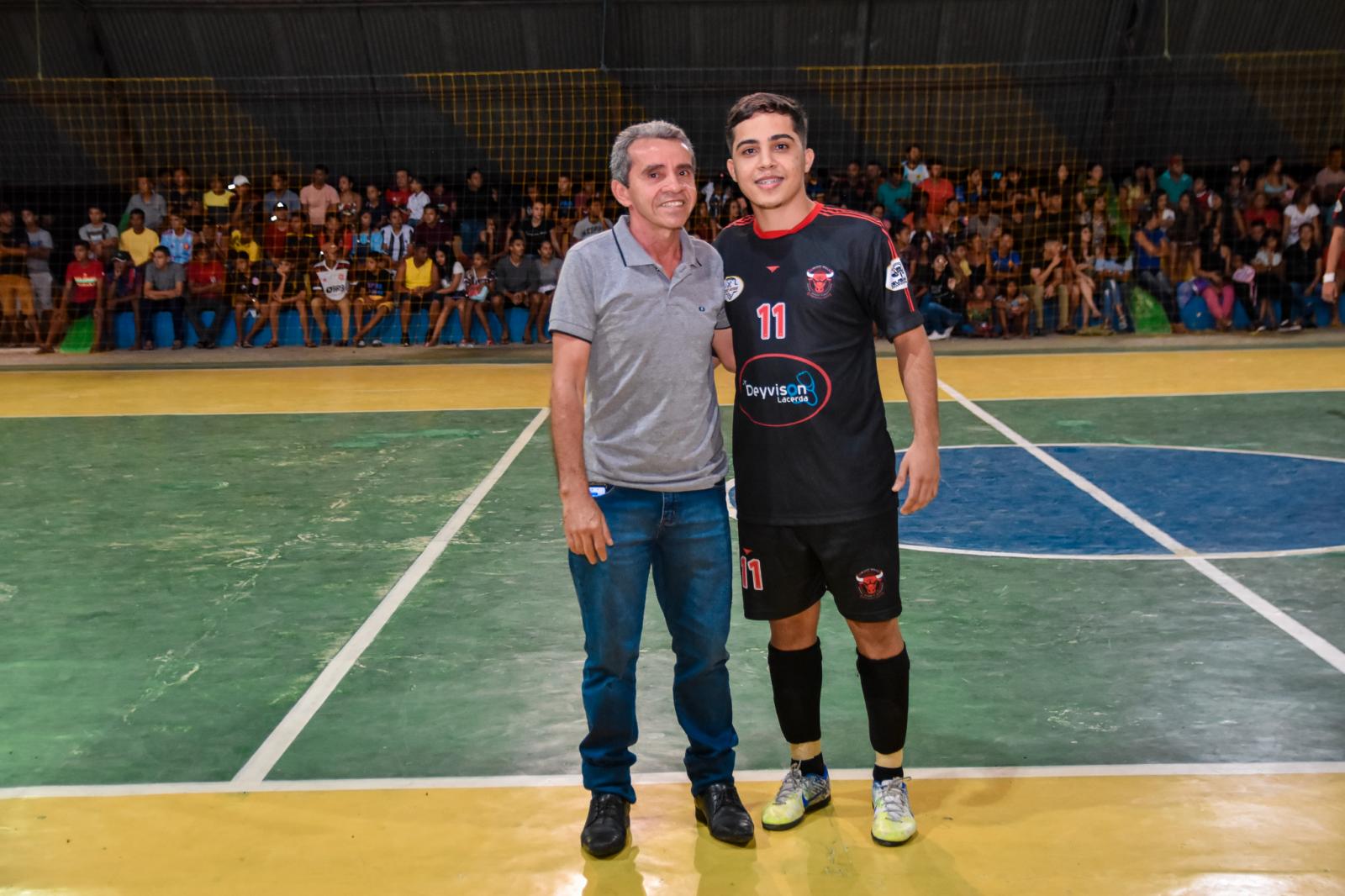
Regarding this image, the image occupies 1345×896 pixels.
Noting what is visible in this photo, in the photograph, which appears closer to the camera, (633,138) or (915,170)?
(633,138)

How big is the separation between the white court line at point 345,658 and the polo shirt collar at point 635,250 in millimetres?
2099

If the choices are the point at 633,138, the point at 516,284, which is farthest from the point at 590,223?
the point at 633,138

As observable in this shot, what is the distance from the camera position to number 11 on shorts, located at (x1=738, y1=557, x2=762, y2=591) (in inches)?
168

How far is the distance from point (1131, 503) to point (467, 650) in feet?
14.3

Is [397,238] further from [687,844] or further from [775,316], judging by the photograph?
[687,844]

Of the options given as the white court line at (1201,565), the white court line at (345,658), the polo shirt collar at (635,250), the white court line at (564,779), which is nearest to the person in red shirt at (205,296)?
the white court line at (345,658)

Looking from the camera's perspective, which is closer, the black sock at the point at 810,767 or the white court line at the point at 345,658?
the black sock at the point at 810,767

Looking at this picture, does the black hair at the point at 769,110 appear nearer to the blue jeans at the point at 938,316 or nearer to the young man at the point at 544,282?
Answer: the young man at the point at 544,282

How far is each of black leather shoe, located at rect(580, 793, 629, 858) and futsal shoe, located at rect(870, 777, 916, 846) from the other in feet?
2.34

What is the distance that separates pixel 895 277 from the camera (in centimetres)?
408

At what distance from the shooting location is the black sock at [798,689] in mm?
4363

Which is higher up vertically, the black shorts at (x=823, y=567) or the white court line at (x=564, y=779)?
the black shorts at (x=823, y=567)

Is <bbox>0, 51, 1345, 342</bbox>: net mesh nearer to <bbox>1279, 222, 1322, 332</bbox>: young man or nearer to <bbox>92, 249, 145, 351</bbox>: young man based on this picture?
<bbox>92, 249, 145, 351</bbox>: young man

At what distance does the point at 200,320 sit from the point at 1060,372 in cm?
1048
